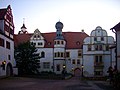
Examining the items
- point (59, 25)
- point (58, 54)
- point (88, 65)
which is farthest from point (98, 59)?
point (59, 25)

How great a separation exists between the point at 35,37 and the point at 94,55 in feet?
54.0

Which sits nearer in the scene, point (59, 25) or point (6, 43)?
point (6, 43)

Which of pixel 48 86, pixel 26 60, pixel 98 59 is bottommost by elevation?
pixel 48 86

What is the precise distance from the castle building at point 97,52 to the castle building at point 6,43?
20.3 metres

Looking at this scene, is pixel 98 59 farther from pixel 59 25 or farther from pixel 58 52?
pixel 59 25

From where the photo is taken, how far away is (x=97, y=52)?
61.2 metres

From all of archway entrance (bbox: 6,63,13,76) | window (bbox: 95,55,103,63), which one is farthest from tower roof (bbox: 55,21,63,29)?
archway entrance (bbox: 6,63,13,76)

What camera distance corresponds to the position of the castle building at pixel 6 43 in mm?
39719

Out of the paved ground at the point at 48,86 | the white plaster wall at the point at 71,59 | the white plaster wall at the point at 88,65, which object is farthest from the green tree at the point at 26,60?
the paved ground at the point at 48,86

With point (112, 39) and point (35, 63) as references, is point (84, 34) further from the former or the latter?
point (35, 63)

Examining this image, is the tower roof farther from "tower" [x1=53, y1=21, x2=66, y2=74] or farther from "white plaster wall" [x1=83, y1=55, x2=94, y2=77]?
"white plaster wall" [x1=83, y1=55, x2=94, y2=77]

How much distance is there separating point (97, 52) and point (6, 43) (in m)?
26.2

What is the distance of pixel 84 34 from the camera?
231 feet

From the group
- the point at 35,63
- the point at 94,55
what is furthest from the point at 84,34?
the point at 35,63
